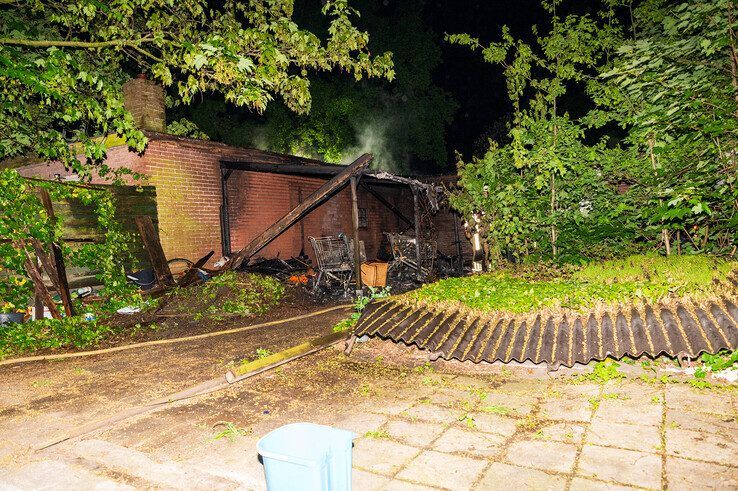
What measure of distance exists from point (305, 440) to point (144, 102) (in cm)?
1022

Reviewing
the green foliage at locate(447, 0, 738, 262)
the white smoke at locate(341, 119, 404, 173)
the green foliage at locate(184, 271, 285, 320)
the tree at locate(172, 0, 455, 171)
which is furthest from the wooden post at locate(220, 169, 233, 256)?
the white smoke at locate(341, 119, 404, 173)

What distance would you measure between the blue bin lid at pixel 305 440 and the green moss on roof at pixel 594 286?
123 inches

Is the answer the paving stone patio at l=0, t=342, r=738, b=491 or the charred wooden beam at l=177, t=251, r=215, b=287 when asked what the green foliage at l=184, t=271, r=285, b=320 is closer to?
the charred wooden beam at l=177, t=251, r=215, b=287

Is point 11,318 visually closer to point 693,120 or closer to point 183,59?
point 183,59

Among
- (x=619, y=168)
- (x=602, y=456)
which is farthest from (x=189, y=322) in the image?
(x=619, y=168)

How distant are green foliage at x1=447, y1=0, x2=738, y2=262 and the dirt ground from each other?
7.09 feet

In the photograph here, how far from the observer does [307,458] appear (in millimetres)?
1997

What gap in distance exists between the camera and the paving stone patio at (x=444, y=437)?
275cm

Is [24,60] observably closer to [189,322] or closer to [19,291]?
[19,291]

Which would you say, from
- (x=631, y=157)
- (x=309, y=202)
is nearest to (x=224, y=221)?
(x=309, y=202)

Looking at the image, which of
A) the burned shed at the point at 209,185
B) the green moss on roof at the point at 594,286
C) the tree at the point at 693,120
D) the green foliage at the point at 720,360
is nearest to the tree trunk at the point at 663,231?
the tree at the point at 693,120

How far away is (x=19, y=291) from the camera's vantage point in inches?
305

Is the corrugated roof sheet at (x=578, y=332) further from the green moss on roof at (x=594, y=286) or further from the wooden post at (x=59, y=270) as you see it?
the wooden post at (x=59, y=270)

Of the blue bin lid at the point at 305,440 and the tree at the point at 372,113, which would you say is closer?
the blue bin lid at the point at 305,440
